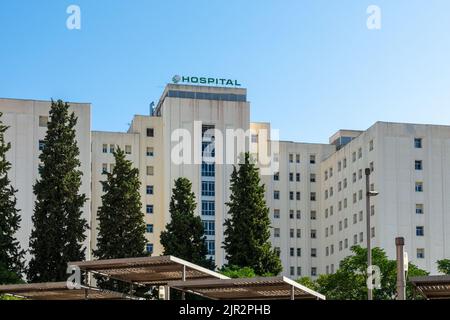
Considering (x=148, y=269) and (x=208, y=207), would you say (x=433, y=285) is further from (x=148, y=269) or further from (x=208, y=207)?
(x=208, y=207)

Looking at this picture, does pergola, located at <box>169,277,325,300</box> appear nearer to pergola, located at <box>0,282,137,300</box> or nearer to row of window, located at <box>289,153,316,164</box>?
pergola, located at <box>0,282,137,300</box>

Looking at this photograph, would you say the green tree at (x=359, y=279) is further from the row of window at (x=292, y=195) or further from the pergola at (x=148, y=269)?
the row of window at (x=292, y=195)

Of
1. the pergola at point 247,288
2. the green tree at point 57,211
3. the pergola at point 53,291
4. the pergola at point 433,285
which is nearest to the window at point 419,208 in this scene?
the green tree at point 57,211

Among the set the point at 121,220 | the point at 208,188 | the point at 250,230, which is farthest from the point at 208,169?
the point at 121,220

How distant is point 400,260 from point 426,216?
81.6m

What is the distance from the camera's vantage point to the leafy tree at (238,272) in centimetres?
6369

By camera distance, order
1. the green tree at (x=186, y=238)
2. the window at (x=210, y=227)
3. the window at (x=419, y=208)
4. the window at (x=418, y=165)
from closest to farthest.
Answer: the green tree at (x=186, y=238), the window at (x=419, y=208), the window at (x=418, y=165), the window at (x=210, y=227)

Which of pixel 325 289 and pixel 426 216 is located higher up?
pixel 426 216

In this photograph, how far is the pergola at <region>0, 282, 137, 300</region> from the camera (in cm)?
3325

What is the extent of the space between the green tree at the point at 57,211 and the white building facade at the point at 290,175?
28.3 meters
